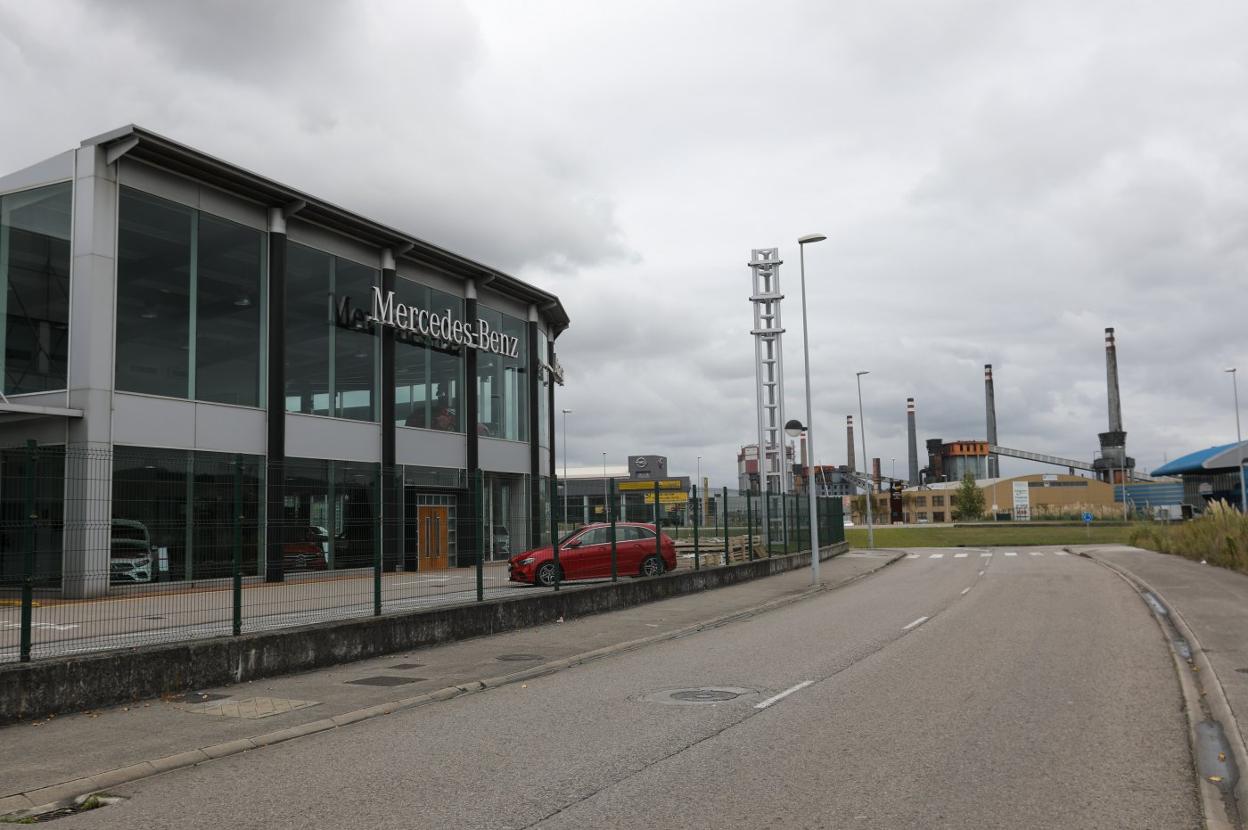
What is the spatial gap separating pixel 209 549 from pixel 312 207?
Answer: 1892cm

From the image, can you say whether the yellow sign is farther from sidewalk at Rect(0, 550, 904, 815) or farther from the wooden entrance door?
sidewalk at Rect(0, 550, 904, 815)

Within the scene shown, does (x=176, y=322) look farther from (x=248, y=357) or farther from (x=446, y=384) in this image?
(x=446, y=384)

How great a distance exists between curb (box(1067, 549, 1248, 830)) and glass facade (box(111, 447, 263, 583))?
384 inches

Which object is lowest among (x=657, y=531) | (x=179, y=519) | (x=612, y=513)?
(x=657, y=531)

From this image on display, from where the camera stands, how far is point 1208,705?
29.9 feet

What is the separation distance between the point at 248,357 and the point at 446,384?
863 centimetres

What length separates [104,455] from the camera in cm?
1098

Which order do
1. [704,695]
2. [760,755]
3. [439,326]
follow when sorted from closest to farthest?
[760,755]
[704,695]
[439,326]

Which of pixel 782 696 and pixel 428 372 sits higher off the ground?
pixel 428 372

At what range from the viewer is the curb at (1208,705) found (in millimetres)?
5887

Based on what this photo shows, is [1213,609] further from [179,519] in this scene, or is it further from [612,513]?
[179,519]

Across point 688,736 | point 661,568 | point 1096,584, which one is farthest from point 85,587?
point 1096,584

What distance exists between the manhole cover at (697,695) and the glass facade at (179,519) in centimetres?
541

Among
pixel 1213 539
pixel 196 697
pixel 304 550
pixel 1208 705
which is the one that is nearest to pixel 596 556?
pixel 304 550
